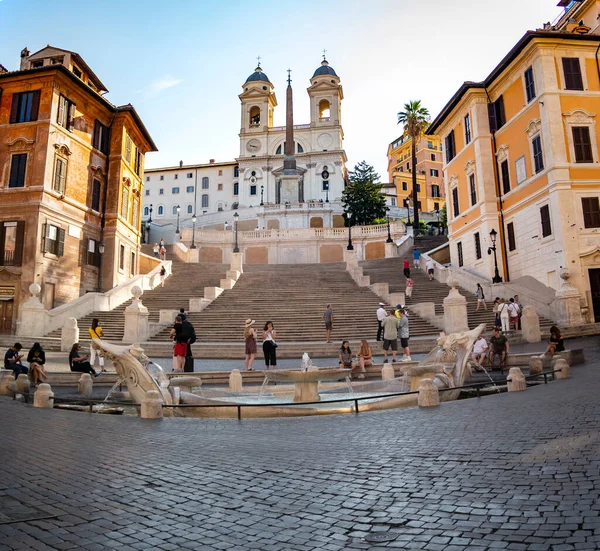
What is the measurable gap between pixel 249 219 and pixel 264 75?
41.6m

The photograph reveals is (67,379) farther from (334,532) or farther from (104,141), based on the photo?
(104,141)

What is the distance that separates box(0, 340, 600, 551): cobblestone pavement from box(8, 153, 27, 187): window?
2454cm

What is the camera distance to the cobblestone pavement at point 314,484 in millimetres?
3572

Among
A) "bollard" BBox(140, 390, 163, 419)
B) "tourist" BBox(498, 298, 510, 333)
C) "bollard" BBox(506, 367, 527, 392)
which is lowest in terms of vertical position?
"bollard" BBox(140, 390, 163, 419)

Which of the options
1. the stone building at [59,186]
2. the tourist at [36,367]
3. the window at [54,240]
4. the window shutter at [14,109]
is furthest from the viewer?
the window shutter at [14,109]

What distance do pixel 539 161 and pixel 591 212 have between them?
3836mm

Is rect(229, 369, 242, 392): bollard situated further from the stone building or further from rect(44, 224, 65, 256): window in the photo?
rect(44, 224, 65, 256): window

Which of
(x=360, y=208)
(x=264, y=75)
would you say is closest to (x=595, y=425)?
(x=360, y=208)

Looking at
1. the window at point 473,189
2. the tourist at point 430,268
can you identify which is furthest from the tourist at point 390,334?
the window at point 473,189

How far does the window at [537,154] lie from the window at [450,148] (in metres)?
8.97

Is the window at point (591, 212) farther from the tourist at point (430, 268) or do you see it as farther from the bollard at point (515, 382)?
the bollard at point (515, 382)

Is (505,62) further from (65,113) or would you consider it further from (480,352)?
(65,113)

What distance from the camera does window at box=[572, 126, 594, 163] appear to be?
81.3ft

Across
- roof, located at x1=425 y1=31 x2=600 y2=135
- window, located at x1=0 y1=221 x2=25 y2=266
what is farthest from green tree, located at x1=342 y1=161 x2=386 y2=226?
window, located at x1=0 y1=221 x2=25 y2=266
